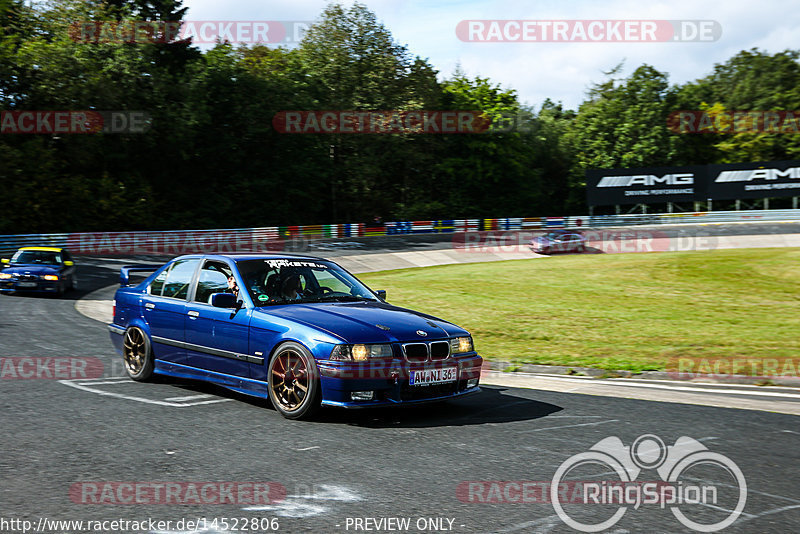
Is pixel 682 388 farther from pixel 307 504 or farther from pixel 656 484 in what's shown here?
pixel 307 504

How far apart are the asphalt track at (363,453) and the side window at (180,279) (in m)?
1.11

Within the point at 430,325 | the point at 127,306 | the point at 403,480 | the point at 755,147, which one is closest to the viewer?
the point at 403,480

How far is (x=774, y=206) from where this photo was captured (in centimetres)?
5850

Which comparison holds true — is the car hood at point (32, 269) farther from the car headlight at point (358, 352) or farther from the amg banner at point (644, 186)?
the amg banner at point (644, 186)

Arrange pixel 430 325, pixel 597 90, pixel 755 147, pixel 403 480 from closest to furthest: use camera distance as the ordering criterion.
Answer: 1. pixel 403 480
2. pixel 430 325
3. pixel 755 147
4. pixel 597 90

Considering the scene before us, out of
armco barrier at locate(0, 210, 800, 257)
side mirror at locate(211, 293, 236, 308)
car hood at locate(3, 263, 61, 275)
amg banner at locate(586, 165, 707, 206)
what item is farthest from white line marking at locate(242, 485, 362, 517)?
amg banner at locate(586, 165, 707, 206)

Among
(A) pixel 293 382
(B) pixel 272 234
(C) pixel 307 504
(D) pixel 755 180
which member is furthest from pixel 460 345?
(D) pixel 755 180

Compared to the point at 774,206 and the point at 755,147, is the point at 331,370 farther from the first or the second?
the point at 755,147

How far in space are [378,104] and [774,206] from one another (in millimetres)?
32083

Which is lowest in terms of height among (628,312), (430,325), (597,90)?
(628,312)

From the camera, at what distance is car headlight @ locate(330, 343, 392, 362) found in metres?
6.67

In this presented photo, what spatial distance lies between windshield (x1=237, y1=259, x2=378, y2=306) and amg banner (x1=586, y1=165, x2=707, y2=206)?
48982 mm

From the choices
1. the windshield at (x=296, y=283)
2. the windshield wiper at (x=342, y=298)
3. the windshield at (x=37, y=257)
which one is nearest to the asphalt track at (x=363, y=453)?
the windshield at (x=296, y=283)

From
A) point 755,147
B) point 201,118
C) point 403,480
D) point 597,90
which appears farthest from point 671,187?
point 403,480
